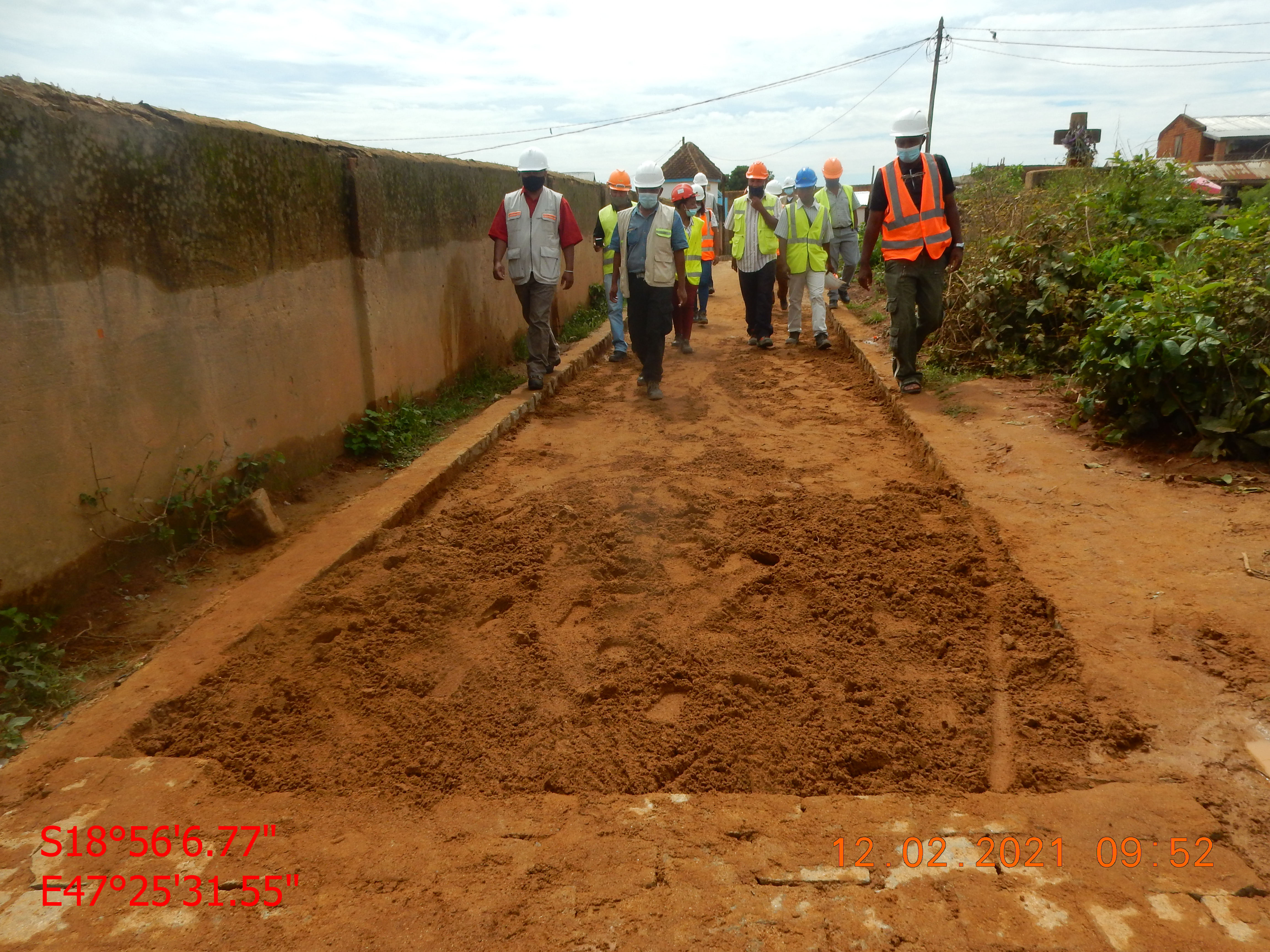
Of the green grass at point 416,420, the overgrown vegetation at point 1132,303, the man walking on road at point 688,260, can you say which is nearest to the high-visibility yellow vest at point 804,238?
the man walking on road at point 688,260

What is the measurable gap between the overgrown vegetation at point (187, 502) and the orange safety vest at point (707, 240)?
625 centimetres

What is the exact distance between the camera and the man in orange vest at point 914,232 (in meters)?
6.13

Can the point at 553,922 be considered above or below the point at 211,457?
below

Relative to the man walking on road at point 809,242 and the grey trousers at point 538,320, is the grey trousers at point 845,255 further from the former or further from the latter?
the grey trousers at point 538,320

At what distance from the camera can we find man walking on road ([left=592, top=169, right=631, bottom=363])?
766cm

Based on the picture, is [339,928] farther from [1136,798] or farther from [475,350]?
[475,350]

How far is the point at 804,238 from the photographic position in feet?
28.7

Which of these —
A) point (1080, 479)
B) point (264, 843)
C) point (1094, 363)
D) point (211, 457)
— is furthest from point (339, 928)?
point (1094, 363)

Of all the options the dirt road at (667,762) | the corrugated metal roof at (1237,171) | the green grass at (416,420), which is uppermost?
the corrugated metal roof at (1237,171)

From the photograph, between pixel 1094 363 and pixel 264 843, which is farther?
pixel 1094 363

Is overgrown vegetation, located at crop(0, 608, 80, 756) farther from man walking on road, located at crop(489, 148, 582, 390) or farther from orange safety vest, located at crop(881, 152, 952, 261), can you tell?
orange safety vest, located at crop(881, 152, 952, 261)

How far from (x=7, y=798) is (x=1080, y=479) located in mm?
4616

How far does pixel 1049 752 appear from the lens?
2518 mm

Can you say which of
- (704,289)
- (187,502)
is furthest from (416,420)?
(704,289)
